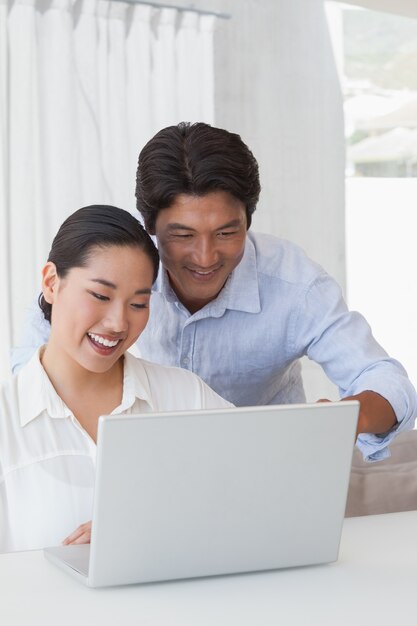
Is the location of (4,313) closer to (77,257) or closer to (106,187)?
(106,187)

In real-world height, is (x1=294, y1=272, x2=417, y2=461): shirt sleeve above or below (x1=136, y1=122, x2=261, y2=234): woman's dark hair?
below

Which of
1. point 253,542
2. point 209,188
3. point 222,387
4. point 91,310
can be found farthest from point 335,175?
point 253,542

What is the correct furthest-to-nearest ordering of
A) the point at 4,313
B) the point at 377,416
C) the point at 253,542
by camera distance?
the point at 4,313 < the point at 377,416 < the point at 253,542

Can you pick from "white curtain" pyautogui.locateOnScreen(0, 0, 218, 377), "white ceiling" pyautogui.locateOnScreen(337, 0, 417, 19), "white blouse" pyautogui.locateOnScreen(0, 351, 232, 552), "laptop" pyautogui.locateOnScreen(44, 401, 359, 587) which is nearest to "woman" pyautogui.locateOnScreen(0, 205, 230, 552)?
"white blouse" pyautogui.locateOnScreen(0, 351, 232, 552)

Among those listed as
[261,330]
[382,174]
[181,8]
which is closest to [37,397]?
[261,330]

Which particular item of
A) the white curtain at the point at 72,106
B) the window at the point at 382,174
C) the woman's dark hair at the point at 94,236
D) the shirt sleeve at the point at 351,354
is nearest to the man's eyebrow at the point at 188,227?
the woman's dark hair at the point at 94,236

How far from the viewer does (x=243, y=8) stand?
3.90 meters

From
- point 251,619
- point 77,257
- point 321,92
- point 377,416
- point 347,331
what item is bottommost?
point 251,619

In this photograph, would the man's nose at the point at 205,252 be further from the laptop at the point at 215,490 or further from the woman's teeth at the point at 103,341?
the laptop at the point at 215,490

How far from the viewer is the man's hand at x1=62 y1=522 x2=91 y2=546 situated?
1608 mm

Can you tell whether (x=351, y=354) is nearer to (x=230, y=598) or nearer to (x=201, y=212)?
(x=201, y=212)

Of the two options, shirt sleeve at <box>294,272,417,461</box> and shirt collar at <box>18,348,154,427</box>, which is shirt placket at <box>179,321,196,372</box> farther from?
shirt collar at <box>18,348,154,427</box>

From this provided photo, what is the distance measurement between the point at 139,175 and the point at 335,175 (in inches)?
86.9

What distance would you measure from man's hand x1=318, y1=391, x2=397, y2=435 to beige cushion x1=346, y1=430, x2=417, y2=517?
0.54 m
